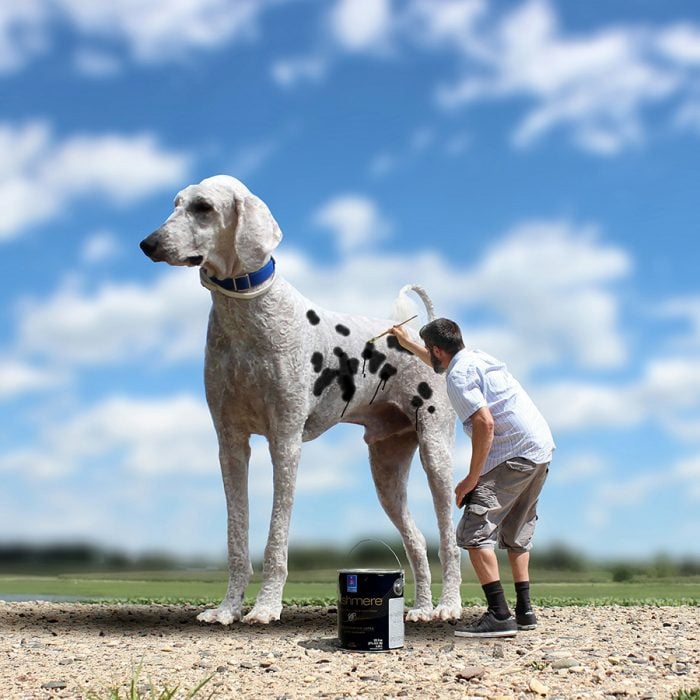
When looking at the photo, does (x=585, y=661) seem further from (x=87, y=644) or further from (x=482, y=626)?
(x=87, y=644)

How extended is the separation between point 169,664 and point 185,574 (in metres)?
6.53

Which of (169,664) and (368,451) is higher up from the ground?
(368,451)

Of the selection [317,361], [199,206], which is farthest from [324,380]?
[199,206]

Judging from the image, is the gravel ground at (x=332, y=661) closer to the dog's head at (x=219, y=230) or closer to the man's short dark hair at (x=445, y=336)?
the man's short dark hair at (x=445, y=336)

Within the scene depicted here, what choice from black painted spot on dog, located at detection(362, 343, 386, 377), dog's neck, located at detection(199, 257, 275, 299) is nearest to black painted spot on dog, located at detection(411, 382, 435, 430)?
black painted spot on dog, located at detection(362, 343, 386, 377)

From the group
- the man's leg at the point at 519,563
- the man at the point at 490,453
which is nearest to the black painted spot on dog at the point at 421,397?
the man at the point at 490,453

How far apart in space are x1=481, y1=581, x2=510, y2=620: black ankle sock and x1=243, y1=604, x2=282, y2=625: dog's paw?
1631mm

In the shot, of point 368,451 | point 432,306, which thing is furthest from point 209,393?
point 432,306

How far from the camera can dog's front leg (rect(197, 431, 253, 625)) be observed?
755 centimetres

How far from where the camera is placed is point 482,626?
701 cm

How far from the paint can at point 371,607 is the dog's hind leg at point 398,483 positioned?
90.4 inches

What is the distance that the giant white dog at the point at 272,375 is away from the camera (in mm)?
7145

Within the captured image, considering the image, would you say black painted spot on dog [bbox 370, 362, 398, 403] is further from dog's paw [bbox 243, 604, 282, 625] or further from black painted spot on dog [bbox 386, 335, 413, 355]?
dog's paw [bbox 243, 604, 282, 625]

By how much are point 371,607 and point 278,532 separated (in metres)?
1.18
